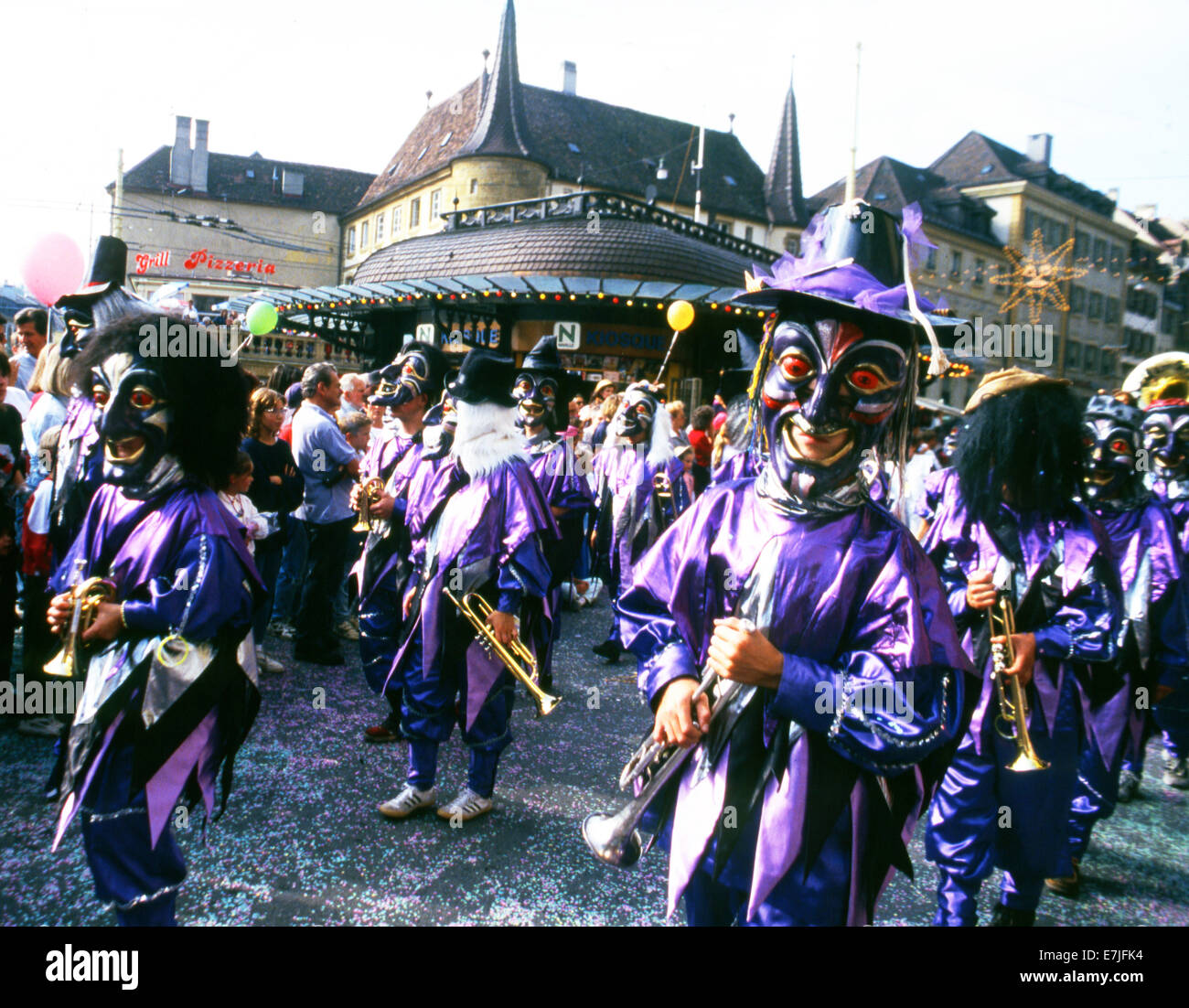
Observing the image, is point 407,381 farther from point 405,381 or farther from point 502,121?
point 502,121

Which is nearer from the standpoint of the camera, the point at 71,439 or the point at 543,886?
the point at 543,886

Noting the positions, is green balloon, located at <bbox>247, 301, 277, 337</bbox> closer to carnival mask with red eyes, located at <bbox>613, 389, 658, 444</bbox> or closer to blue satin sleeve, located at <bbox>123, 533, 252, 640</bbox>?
carnival mask with red eyes, located at <bbox>613, 389, 658, 444</bbox>

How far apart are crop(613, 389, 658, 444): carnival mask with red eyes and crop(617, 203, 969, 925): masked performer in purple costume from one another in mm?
4797

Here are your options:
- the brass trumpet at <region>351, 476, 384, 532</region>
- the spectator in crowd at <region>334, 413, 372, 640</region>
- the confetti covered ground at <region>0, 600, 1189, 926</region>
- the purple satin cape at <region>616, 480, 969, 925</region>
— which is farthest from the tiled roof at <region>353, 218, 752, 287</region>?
the purple satin cape at <region>616, 480, 969, 925</region>

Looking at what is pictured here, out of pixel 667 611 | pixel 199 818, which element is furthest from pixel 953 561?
pixel 199 818

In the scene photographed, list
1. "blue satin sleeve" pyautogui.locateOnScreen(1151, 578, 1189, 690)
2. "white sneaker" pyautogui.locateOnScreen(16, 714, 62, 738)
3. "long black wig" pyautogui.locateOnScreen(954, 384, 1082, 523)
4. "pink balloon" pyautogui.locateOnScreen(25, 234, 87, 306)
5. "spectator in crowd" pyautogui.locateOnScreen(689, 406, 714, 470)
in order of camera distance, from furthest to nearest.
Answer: "spectator in crowd" pyautogui.locateOnScreen(689, 406, 714, 470) < "pink balloon" pyautogui.locateOnScreen(25, 234, 87, 306) < "white sneaker" pyautogui.locateOnScreen(16, 714, 62, 738) < "blue satin sleeve" pyautogui.locateOnScreen(1151, 578, 1189, 690) < "long black wig" pyautogui.locateOnScreen(954, 384, 1082, 523)

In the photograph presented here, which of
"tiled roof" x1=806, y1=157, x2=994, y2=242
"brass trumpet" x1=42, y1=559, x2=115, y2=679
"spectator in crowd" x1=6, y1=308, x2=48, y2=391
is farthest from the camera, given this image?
"tiled roof" x1=806, y1=157, x2=994, y2=242

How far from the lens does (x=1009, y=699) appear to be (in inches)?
111

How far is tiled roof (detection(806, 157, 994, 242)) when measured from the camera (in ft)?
128

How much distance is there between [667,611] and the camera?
201 centimetres

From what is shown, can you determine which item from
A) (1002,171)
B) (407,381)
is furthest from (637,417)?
(1002,171)

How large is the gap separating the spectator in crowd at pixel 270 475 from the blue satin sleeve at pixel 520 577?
7.97 ft

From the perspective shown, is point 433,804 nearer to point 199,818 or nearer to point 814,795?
point 199,818

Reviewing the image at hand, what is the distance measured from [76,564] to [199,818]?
156 centimetres
